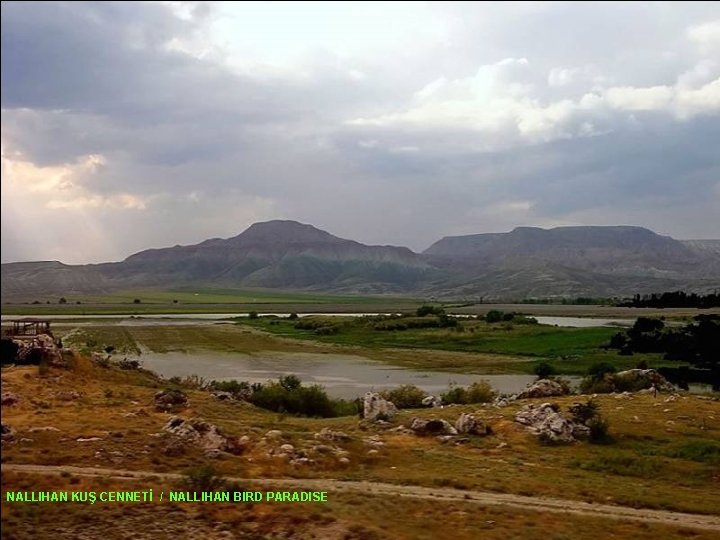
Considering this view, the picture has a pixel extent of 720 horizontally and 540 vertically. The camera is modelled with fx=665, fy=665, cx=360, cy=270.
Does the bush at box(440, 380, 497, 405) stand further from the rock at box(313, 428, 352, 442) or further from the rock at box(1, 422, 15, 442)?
the rock at box(1, 422, 15, 442)

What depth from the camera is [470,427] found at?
24.9m

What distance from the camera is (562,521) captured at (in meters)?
14.8

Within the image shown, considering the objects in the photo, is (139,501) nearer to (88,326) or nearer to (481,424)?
(481,424)

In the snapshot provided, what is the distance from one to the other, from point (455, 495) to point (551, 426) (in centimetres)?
935

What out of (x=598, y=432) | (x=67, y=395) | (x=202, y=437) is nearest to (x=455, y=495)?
(x=202, y=437)

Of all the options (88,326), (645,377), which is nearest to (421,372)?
(645,377)

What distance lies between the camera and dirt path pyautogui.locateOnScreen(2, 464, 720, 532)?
1544cm

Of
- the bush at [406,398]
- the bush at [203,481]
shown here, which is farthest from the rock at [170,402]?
the bush at [406,398]

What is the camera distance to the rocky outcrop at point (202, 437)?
63.9ft

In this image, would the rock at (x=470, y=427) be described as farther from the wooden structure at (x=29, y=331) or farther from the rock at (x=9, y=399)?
the wooden structure at (x=29, y=331)

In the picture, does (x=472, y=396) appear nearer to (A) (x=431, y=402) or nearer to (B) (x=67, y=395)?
(A) (x=431, y=402)

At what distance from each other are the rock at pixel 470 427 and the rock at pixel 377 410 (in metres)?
3.30

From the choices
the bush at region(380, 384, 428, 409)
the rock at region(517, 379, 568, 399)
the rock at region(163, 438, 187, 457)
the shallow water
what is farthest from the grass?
the shallow water

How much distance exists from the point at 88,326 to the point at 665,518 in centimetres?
9343
